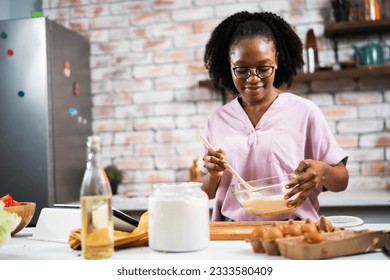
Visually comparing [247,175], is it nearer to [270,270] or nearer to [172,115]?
[270,270]

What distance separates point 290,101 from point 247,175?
12.0 inches

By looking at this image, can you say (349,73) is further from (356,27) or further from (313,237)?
(313,237)

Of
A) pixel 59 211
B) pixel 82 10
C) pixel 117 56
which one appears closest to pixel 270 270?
pixel 59 211

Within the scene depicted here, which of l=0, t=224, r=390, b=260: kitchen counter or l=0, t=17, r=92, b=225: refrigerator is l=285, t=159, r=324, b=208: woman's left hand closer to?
l=0, t=224, r=390, b=260: kitchen counter

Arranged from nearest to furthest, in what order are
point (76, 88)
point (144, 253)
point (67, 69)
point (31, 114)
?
1. point (144, 253)
2. point (31, 114)
3. point (67, 69)
4. point (76, 88)

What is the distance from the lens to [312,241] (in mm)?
935

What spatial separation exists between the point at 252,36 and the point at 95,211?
3.12 ft

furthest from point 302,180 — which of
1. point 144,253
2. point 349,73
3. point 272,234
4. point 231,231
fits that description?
point 349,73

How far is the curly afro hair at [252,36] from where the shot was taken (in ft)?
5.74

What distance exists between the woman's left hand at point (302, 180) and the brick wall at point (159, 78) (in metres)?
1.75

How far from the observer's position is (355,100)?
302 centimetres

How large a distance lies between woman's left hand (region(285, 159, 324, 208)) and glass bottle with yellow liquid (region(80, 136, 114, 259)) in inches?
20.4

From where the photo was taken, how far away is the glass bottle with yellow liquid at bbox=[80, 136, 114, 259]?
0.97 meters

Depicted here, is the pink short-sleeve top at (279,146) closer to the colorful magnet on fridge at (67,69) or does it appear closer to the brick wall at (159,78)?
the brick wall at (159,78)
